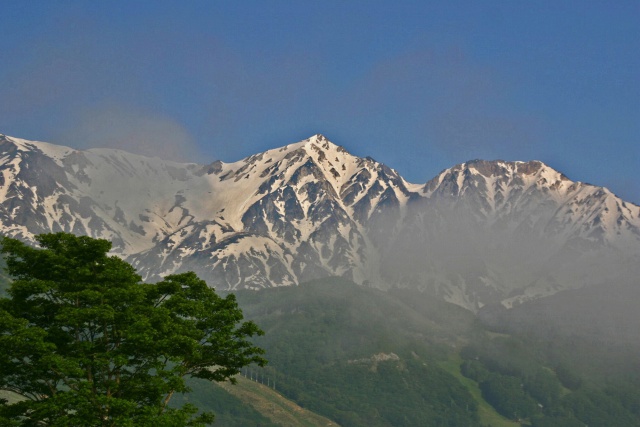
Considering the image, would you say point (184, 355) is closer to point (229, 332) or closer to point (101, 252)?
point (229, 332)

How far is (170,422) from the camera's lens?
152 ft

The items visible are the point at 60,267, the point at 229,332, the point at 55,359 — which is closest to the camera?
the point at 55,359

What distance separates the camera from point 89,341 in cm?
5078

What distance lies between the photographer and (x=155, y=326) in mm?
51094

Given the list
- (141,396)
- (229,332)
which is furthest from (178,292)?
(141,396)

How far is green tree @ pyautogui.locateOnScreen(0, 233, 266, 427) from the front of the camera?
1822 inches

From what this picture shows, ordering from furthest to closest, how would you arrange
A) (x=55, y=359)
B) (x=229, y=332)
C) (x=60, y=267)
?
1. (x=229, y=332)
2. (x=60, y=267)
3. (x=55, y=359)

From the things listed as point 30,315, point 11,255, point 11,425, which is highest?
point 11,255

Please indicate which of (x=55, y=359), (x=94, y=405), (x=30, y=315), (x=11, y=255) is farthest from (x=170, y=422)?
(x=11, y=255)

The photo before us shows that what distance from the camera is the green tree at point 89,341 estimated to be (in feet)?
152

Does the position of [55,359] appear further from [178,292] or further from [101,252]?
[178,292]

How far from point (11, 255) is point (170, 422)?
1554 centimetres

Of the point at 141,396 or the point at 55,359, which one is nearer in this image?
the point at 55,359

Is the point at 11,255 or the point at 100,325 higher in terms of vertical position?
the point at 11,255
